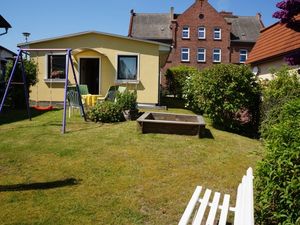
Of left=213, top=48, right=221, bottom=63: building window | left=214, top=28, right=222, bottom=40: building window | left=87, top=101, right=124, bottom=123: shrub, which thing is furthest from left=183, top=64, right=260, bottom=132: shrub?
left=214, top=28, right=222, bottom=40: building window

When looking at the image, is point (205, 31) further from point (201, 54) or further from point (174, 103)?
point (174, 103)

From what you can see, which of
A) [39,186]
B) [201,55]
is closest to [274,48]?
[39,186]

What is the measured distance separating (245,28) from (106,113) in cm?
4115

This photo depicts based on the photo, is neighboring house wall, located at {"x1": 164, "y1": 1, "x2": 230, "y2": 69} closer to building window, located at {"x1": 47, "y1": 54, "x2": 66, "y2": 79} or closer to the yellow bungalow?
the yellow bungalow

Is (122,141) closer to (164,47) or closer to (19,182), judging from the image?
(19,182)

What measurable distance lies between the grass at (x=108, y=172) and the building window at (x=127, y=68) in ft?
23.2

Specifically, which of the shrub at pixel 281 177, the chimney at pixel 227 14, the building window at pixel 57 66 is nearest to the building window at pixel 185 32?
the chimney at pixel 227 14

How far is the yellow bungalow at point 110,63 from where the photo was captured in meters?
17.1

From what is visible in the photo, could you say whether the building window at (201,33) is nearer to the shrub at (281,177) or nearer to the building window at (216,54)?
the building window at (216,54)

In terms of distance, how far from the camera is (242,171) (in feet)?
22.6

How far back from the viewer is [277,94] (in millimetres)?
9875

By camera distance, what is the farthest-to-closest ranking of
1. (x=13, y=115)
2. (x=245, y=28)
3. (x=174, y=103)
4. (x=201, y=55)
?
(x=245, y=28) < (x=201, y=55) < (x=174, y=103) < (x=13, y=115)

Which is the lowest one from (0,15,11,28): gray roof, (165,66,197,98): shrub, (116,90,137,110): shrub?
(116,90,137,110): shrub

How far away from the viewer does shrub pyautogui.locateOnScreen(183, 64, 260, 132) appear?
11.4 m
